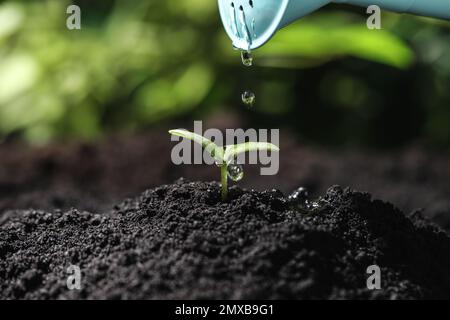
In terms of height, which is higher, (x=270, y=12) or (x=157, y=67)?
(x=157, y=67)

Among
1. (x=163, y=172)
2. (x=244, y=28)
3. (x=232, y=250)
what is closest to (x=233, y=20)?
(x=244, y=28)

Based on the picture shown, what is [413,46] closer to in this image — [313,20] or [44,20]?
[313,20]

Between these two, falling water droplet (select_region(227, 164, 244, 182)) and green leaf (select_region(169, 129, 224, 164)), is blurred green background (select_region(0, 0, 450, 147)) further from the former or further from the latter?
green leaf (select_region(169, 129, 224, 164))

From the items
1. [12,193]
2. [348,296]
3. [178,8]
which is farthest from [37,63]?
[348,296]

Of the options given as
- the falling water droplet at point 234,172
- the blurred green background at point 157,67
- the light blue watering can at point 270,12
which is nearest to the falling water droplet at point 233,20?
the light blue watering can at point 270,12

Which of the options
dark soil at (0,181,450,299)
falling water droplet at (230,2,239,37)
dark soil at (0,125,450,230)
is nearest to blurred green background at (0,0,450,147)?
dark soil at (0,125,450,230)

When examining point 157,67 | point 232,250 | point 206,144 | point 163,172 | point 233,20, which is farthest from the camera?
point 157,67

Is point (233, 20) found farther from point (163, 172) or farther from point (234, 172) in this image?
point (163, 172)

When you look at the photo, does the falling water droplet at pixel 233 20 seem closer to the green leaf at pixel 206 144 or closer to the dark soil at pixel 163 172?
the green leaf at pixel 206 144
